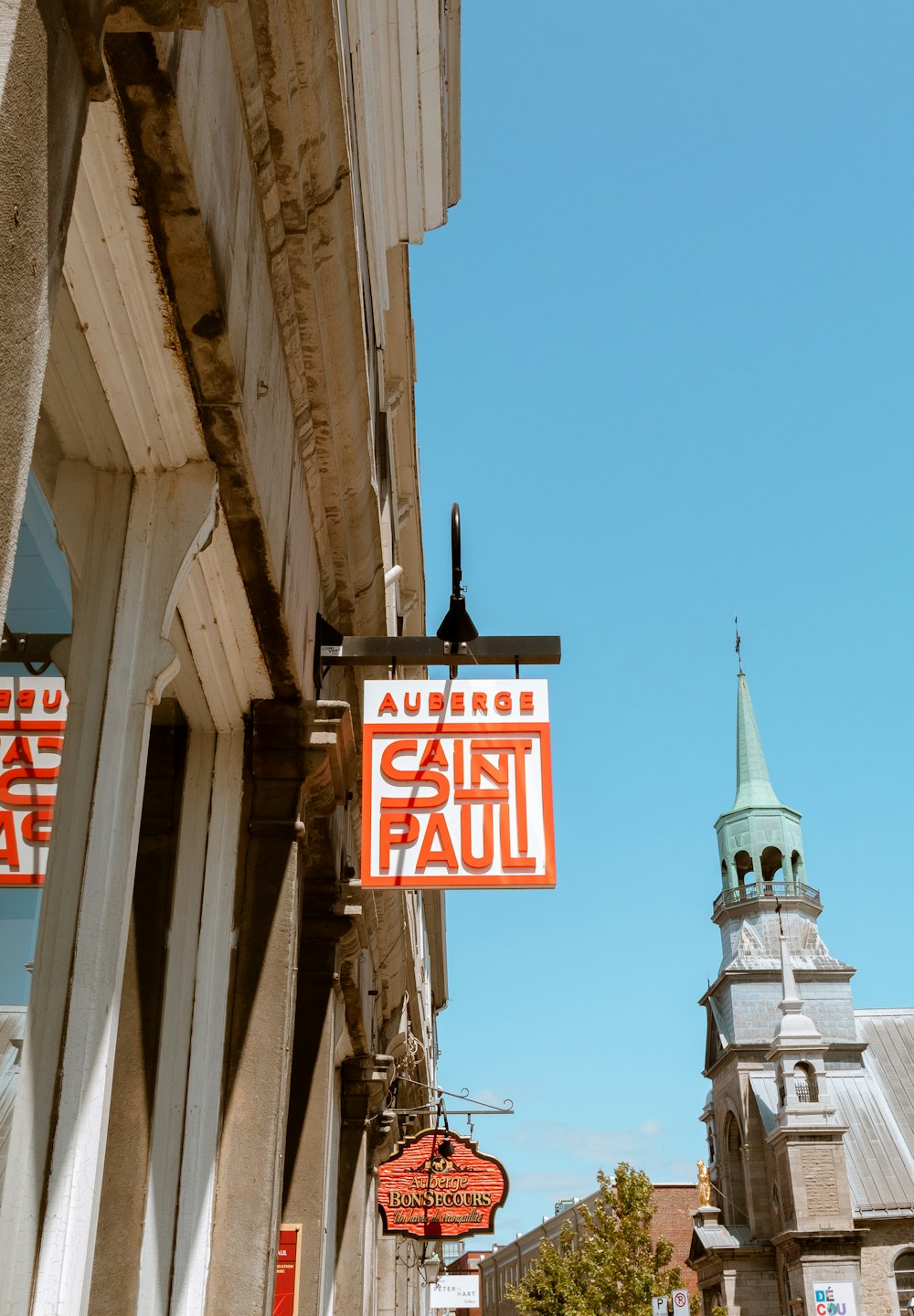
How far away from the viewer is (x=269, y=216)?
425 cm

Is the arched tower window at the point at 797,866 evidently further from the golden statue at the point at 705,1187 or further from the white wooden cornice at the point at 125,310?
the white wooden cornice at the point at 125,310

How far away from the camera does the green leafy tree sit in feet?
140

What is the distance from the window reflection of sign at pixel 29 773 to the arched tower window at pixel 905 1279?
177ft

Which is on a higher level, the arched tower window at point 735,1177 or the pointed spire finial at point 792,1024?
the pointed spire finial at point 792,1024

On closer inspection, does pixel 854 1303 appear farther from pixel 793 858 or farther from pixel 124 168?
pixel 124 168

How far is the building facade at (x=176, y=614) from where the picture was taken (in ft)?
8.89

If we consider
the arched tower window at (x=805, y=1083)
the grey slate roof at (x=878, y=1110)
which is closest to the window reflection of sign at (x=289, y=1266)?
the grey slate roof at (x=878, y=1110)

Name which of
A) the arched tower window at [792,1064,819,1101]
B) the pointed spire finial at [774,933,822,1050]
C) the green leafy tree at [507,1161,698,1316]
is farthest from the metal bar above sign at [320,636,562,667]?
the arched tower window at [792,1064,819,1101]

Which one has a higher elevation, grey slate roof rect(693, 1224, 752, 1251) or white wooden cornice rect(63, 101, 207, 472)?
grey slate roof rect(693, 1224, 752, 1251)

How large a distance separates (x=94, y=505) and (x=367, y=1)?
15.7 ft

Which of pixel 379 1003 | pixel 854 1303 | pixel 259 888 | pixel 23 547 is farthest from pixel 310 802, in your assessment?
pixel 854 1303

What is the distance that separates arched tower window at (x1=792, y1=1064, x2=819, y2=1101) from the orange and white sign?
51.6m

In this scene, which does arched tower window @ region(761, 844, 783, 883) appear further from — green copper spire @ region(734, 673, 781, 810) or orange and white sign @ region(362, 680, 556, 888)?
orange and white sign @ region(362, 680, 556, 888)

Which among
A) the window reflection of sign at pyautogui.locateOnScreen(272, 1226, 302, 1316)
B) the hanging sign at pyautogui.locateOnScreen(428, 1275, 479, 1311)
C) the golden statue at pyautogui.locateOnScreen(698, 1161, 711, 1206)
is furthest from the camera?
the golden statue at pyautogui.locateOnScreen(698, 1161, 711, 1206)
